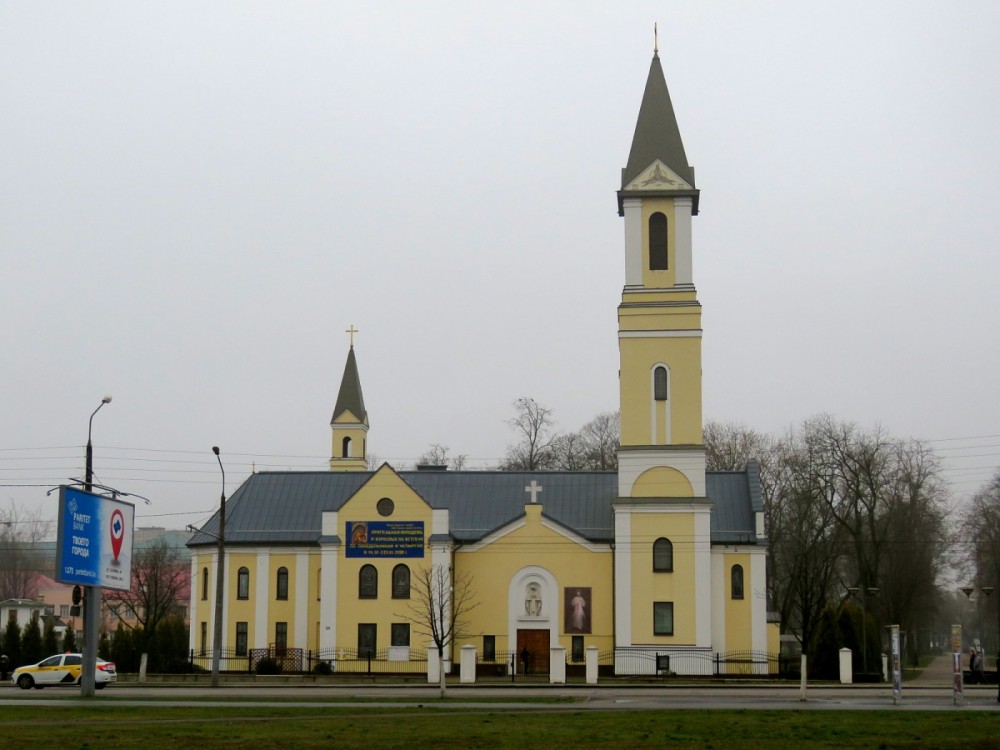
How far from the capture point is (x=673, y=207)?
52000mm

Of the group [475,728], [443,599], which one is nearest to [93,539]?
[475,728]

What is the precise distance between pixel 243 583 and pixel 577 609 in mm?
15179

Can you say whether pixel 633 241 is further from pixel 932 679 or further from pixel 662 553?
pixel 932 679

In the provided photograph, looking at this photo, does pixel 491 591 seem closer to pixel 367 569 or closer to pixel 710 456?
pixel 367 569

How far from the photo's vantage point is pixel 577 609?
52.7 meters

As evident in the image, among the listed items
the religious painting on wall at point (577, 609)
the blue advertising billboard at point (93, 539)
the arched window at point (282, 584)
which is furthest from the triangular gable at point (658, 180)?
the blue advertising billboard at point (93, 539)

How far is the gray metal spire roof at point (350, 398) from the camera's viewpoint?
71.2 meters

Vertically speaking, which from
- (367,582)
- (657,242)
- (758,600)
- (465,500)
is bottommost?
(758,600)

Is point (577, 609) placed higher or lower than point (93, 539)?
lower

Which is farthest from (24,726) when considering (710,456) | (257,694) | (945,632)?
(945,632)

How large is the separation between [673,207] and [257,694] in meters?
26.9

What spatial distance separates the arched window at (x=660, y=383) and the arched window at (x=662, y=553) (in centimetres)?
569

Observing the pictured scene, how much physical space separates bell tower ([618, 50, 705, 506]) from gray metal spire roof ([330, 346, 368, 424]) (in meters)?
24.0

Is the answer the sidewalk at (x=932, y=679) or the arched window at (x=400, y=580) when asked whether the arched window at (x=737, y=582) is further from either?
the arched window at (x=400, y=580)
